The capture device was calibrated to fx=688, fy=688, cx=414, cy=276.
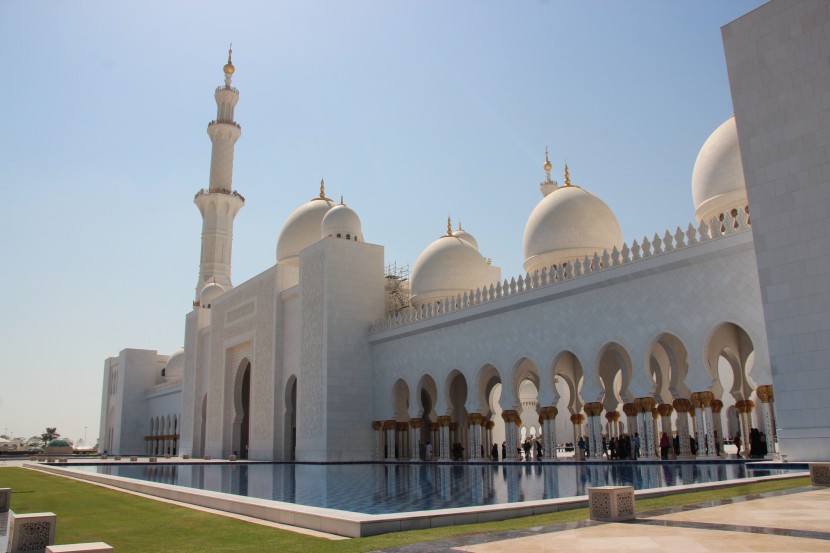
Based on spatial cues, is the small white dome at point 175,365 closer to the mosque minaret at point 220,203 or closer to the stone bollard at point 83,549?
the mosque minaret at point 220,203

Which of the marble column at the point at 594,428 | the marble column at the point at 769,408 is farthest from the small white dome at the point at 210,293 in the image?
the marble column at the point at 769,408

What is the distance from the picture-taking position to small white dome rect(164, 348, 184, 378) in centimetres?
3312

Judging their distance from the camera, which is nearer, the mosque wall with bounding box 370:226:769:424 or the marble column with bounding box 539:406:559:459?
the mosque wall with bounding box 370:226:769:424

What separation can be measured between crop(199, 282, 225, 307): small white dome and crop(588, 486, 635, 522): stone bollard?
912 inches

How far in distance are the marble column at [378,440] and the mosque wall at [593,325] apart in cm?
46

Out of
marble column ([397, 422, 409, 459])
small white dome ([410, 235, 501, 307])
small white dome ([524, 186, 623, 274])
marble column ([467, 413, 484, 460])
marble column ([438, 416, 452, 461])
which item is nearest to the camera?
marble column ([467, 413, 484, 460])

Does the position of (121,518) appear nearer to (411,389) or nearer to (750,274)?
(750,274)

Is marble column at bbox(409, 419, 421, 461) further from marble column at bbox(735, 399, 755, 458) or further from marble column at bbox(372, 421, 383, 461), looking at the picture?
marble column at bbox(735, 399, 755, 458)

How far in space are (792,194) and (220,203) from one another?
2187cm

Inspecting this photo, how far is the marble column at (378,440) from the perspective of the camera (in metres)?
16.8

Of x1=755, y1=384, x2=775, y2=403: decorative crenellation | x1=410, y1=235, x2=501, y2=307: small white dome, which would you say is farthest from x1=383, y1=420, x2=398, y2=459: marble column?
x1=755, y1=384, x2=775, y2=403: decorative crenellation

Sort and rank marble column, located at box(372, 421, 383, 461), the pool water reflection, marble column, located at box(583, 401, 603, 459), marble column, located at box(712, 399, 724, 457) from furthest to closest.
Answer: marble column, located at box(372, 421, 383, 461), marble column, located at box(583, 401, 603, 459), marble column, located at box(712, 399, 724, 457), the pool water reflection

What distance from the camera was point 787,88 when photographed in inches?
352

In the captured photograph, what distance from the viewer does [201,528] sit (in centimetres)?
456
